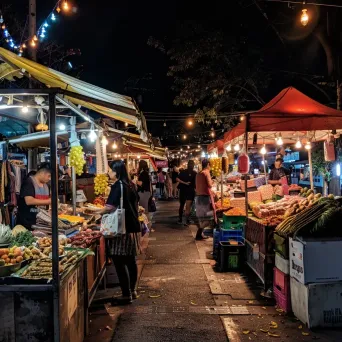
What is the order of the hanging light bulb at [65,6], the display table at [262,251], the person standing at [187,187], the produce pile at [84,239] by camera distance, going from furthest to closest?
the person standing at [187,187]
the hanging light bulb at [65,6]
the display table at [262,251]
the produce pile at [84,239]

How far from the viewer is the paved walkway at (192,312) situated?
504 centimetres

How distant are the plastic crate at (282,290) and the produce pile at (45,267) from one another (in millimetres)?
3162

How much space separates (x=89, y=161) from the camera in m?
14.9

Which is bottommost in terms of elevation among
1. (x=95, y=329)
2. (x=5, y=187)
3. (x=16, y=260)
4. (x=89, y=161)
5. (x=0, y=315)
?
(x=95, y=329)

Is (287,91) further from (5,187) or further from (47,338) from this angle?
(47,338)

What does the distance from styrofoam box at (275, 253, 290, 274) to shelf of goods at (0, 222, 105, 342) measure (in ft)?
9.77

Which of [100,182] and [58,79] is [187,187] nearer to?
[100,182]

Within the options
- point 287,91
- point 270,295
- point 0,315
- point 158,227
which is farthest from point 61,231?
point 158,227

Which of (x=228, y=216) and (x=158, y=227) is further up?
(x=228, y=216)

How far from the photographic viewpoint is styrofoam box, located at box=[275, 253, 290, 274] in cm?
574

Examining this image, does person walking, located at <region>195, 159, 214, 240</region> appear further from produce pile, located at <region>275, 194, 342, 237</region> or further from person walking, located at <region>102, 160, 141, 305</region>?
produce pile, located at <region>275, 194, 342, 237</region>

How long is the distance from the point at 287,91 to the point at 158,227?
25.1 feet

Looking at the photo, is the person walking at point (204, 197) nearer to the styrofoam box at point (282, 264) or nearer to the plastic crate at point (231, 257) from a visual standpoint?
the plastic crate at point (231, 257)

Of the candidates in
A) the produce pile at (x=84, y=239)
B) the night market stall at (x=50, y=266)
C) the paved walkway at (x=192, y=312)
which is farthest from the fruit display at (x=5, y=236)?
the paved walkway at (x=192, y=312)
